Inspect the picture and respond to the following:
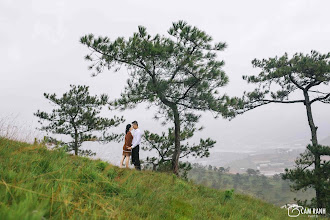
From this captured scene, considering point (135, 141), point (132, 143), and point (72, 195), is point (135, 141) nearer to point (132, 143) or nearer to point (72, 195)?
point (132, 143)

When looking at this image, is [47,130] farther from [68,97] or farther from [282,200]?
[282,200]

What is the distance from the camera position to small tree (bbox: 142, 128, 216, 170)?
52.3 ft

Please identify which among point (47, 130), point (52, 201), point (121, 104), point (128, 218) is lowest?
point (128, 218)

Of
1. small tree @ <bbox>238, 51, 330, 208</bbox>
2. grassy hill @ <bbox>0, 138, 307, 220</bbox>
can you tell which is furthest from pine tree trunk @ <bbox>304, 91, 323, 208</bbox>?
grassy hill @ <bbox>0, 138, 307, 220</bbox>

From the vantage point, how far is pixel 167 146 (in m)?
16.5

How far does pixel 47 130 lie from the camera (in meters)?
19.5

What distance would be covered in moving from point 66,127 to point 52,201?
771 inches

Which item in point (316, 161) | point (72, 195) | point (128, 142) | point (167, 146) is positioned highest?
point (167, 146)

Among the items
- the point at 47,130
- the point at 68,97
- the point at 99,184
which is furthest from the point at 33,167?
the point at 47,130

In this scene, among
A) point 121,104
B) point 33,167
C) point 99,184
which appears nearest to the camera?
point 33,167

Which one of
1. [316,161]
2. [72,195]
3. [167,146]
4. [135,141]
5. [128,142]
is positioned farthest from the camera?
[167,146]

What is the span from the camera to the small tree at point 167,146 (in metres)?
16.0

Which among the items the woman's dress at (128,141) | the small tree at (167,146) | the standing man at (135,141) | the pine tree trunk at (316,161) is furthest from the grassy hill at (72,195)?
the small tree at (167,146)

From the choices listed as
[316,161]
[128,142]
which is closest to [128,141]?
[128,142]
